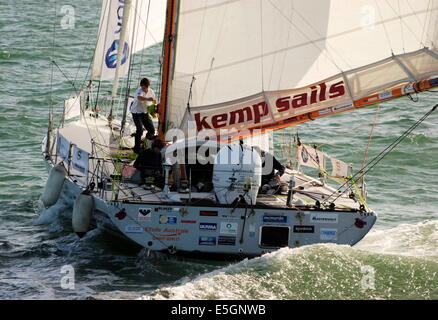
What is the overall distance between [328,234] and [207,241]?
2099 mm

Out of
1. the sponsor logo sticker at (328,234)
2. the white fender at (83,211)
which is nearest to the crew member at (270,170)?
the sponsor logo sticker at (328,234)

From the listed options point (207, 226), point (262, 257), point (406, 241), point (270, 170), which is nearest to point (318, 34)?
point (270, 170)

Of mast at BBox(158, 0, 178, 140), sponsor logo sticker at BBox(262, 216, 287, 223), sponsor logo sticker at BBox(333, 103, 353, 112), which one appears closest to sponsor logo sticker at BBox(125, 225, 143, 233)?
sponsor logo sticker at BBox(262, 216, 287, 223)

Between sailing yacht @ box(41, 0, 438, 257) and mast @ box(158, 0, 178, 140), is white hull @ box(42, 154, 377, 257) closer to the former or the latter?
sailing yacht @ box(41, 0, 438, 257)

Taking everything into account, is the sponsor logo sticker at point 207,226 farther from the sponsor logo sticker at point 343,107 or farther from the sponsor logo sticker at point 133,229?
the sponsor logo sticker at point 343,107

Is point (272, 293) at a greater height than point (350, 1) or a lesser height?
lesser

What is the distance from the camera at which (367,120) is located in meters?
29.2

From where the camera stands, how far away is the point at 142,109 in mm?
18969

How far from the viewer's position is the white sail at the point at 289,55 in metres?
16.0

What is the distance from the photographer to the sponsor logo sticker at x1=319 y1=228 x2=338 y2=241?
16.4m

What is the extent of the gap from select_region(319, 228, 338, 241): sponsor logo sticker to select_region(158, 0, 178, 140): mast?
12.1 ft
